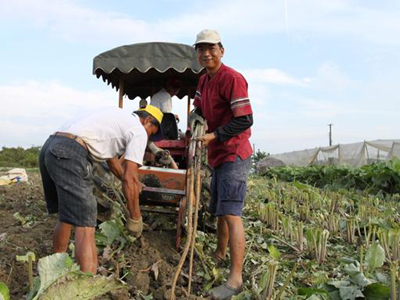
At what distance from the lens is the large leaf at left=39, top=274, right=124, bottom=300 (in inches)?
67.2

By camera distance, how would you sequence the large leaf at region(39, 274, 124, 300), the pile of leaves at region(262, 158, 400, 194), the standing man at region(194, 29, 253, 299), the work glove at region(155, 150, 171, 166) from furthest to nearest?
the pile of leaves at region(262, 158, 400, 194), the work glove at region(155, 150, 171, 166), the standing man at region(194, 29, 253, 299), the large leaf at region(39, 274, 124, 300)

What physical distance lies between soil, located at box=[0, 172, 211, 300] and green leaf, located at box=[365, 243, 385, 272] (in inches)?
→ 46.9

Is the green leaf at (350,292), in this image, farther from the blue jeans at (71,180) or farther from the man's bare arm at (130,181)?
the blue jeans at (71,180)

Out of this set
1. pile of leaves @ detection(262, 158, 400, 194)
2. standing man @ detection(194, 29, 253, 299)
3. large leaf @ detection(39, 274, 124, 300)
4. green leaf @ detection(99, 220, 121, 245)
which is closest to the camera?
large leaf @ detection(39, 274, 124, 300)

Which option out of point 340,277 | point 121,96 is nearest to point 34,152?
point 121,96

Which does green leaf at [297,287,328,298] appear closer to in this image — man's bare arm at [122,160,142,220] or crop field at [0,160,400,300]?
crop field at [0,160,400,300]

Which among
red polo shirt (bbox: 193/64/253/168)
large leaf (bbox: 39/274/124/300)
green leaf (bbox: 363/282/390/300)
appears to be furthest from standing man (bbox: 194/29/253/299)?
large leaf (bbox: 39/274/124/300)

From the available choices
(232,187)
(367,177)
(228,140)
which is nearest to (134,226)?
(232,187)

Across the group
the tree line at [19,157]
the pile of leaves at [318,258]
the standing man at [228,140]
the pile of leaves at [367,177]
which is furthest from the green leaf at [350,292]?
the tree line at [19,157]

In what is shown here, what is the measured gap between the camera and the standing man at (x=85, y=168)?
8.36 ft

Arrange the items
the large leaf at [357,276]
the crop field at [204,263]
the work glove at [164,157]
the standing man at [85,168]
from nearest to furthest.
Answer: the crop field at [204,263]
the large leaf at [357,276]
the standing man at [85,168]
the work glove at [164,157]

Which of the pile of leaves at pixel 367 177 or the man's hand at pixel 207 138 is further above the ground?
the man's hand at pixel 207 138

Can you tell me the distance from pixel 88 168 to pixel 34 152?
1732 centimetres

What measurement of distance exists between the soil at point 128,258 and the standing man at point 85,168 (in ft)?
0.89
